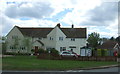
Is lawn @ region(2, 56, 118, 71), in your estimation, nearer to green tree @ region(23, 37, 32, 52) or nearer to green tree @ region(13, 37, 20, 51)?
green tree @ region(23, 37, 32, 52)

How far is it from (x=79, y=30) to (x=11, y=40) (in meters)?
19.9

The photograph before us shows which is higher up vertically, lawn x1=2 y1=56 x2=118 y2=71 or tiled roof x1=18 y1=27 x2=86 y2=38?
tiled roof x1=18 y1=27 x2=86 y2=38

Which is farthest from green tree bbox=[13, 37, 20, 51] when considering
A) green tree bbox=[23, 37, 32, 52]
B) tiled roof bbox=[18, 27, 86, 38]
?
tiled roof bbox=[18, 27, 86, 38]

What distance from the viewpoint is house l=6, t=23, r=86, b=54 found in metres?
62.0

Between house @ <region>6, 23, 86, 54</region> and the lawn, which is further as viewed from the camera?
house @ <region>6, 23, 86, 54</region>

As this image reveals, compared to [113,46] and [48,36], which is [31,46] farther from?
[113,46]

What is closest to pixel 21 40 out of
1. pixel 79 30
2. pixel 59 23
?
pixel 59 23

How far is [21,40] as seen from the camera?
63344 mm

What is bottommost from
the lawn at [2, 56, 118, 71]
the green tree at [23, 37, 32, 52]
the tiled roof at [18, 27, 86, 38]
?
the lawn at [2, 56, 118, 71]

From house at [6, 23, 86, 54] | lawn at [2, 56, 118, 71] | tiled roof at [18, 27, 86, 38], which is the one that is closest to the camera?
lawn at [2, 56, 118, 71]

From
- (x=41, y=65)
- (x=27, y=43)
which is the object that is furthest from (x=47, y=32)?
(x=41, y=65)

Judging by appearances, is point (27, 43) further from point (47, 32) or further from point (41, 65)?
point (41, 65)

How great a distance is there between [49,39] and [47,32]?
2833mm

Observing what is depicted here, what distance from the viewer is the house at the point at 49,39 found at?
62.0 metres
